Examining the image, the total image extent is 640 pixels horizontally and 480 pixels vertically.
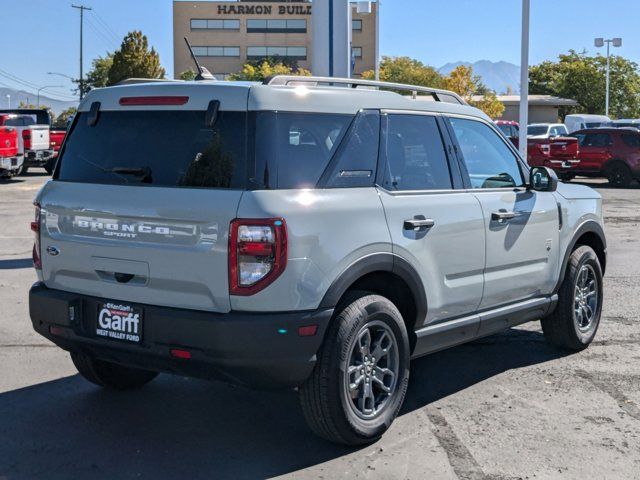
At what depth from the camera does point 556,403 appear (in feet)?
17.1

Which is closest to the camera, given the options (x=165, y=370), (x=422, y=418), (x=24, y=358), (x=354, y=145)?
(x=165, y=370)

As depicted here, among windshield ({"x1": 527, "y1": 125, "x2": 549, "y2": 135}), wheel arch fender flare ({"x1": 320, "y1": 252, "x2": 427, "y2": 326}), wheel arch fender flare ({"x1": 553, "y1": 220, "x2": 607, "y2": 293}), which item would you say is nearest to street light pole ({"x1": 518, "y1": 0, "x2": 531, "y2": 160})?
wheel arch fender flare ({"x1": 553, "y1": 220, "x2": 607, "y2": 293})

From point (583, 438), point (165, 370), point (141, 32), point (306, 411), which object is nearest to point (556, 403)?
point (583, 438)

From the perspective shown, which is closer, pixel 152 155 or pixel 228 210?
pixel 228 210

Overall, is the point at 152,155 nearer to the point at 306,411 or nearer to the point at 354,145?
the point at 354,145

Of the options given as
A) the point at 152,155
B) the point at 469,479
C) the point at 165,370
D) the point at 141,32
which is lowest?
the point at 469,479

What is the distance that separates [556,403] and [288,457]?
188 cm

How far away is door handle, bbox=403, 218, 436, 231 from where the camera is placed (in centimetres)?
464

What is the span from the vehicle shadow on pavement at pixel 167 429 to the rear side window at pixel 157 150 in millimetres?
1417

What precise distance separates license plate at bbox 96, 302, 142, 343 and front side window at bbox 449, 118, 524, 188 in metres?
2.37

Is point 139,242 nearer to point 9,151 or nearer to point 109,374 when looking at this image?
point 109,374

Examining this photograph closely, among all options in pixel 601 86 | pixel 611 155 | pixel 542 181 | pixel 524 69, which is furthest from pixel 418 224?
pixel 601 86

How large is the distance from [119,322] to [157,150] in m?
0.92

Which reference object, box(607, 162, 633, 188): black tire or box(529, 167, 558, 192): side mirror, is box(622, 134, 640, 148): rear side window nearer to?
box(607, 162, 633, 188): black tire
